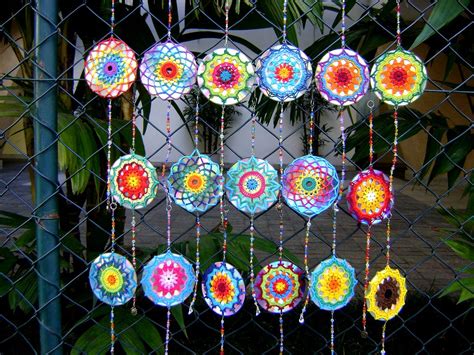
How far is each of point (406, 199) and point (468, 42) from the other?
395 centimetres

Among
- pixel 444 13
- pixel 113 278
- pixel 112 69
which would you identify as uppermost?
pixel 444 13

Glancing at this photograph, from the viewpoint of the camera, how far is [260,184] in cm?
86

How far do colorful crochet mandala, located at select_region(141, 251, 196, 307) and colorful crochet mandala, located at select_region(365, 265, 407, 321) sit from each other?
0.34m

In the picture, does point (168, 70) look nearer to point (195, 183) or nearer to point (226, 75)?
point (226, 75)

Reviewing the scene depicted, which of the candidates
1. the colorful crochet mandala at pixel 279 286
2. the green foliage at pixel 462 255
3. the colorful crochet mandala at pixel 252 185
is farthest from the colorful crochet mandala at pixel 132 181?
the green foliage at pixel 462 255

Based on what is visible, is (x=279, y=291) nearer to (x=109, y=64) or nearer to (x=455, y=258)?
(x=109, y=64)

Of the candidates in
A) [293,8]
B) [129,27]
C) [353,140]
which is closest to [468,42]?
[353,140]

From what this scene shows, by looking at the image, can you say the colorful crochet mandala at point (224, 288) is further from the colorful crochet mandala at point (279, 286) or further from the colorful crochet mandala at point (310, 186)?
the colorful crochet mandala at point (310, 186)

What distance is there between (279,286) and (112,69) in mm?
490

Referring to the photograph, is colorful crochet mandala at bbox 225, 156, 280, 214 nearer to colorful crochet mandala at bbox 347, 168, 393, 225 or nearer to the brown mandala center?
colorful crochet mandala at bbox 347, 168, 393, 225

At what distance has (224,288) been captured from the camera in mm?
880

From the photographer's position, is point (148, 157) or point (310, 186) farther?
point (148, 157)

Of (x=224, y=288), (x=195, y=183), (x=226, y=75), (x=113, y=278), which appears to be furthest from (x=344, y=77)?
(x=113, y=278)

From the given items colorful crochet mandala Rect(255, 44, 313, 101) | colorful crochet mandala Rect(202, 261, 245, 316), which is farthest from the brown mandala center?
colorful crochet mandala Rect(255, 44, 313, 101)
